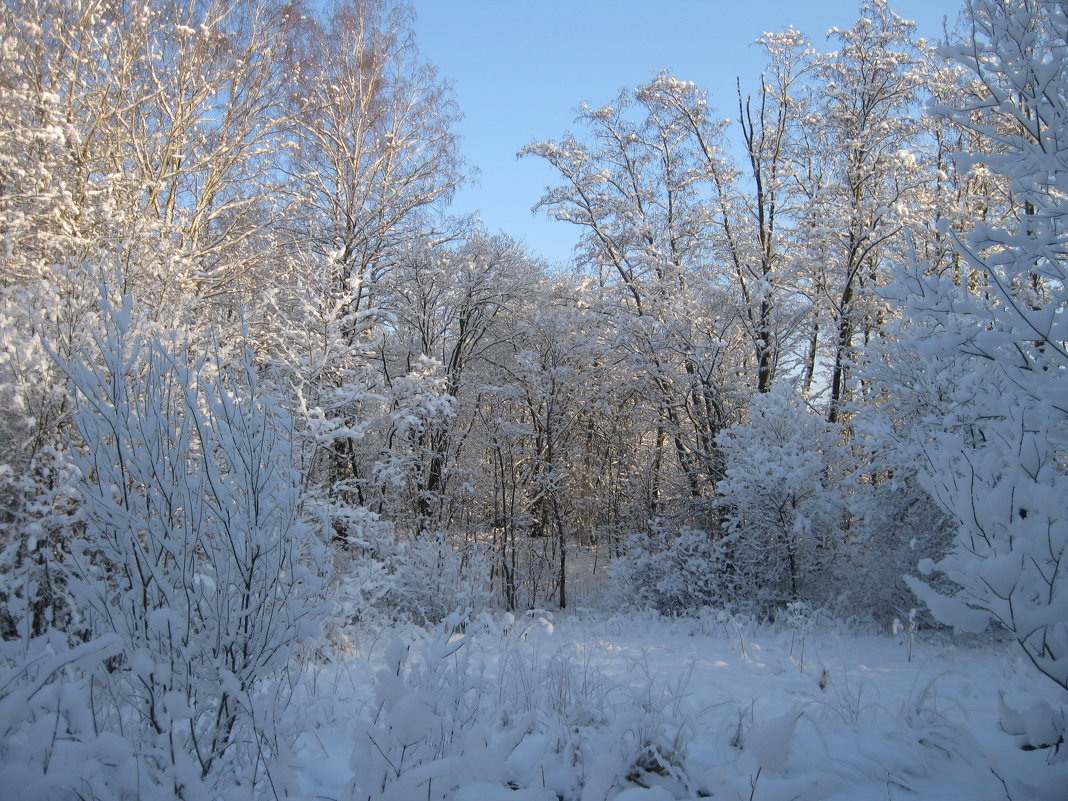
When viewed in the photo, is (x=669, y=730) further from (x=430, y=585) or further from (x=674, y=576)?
(x=674, y=576)

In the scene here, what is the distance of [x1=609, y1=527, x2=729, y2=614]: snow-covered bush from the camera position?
917 cm

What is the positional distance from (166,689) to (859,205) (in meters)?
12.2

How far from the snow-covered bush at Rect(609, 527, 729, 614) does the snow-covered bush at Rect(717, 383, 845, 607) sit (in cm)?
37

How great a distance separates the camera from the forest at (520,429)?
235cm

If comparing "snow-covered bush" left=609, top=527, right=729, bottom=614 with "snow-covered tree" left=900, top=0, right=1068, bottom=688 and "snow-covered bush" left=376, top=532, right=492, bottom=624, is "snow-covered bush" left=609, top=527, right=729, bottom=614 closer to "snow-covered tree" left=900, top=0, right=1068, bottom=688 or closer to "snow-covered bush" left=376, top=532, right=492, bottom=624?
"snow-covered bush" left=376, top=532, right=492, bottom=624

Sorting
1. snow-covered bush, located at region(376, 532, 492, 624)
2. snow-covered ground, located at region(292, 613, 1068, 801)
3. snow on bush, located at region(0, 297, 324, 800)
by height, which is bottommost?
snow-covered bush, located at region(376, 532, 492, 624)

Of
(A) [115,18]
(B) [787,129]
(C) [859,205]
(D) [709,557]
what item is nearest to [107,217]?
(A) [115,18]

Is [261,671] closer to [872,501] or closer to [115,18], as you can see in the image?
[872,501]

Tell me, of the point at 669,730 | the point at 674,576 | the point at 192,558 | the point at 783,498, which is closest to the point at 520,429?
the point at 674,576

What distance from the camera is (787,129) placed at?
12836 millimetres

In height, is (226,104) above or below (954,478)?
above

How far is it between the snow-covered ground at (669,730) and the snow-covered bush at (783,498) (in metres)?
3.00

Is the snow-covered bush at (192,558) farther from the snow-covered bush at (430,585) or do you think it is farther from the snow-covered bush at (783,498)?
the snow-covered bush at (783,498)

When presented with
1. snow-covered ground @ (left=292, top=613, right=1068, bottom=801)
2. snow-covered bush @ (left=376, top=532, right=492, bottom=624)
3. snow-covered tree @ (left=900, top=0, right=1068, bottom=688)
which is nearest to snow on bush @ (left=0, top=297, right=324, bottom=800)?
snow-covered ground @ (left=292, top=613, right=1068, bottom=801)
